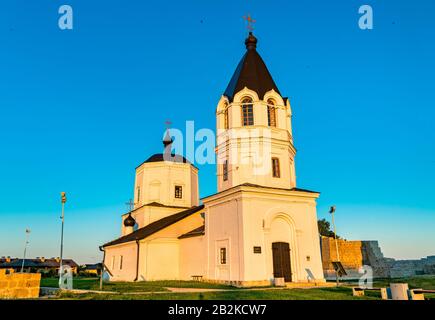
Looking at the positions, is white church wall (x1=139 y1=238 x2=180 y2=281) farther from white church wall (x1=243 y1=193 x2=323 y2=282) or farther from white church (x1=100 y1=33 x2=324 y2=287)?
white church wall (x1=243 y1=193 x2=323 y2=282)

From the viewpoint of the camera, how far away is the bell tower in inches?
803

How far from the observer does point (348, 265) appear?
105ft

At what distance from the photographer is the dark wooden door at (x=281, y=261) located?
1883 cm

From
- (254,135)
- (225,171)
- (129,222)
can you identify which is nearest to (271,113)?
(254,135)

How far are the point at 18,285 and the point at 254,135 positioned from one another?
13404 mm

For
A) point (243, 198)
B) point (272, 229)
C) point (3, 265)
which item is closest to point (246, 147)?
point (243, 198)

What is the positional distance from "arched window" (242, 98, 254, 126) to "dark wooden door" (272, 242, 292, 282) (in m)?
6.97

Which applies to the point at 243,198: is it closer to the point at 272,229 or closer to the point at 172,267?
the point at 272,229

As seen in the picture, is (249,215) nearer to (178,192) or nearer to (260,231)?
(260,231)

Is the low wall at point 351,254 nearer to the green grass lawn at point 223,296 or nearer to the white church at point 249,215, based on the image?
the white church at point 249,215

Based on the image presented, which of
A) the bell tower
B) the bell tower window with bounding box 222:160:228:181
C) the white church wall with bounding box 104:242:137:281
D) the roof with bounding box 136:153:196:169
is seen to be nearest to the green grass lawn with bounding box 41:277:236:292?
the white church wall with bounding box 104:242:137:281

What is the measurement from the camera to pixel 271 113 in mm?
21516
